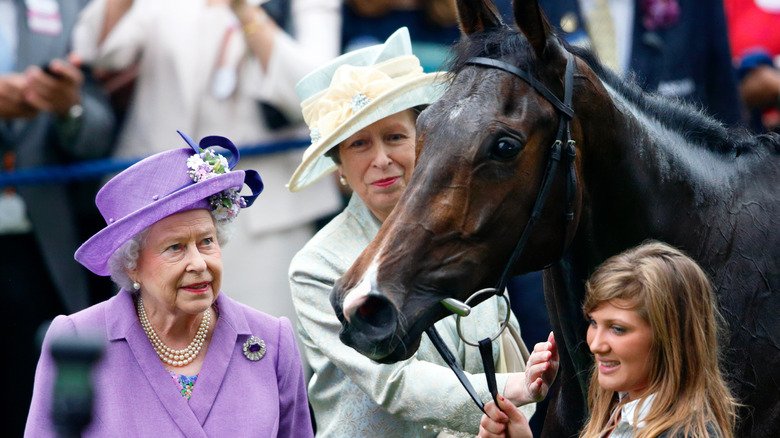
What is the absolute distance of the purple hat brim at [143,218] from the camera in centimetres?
321

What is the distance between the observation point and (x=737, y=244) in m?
3.12

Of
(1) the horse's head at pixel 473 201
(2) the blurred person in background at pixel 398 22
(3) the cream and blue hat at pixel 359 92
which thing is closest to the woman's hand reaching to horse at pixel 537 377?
(1) the horse's head at pixel 473 201

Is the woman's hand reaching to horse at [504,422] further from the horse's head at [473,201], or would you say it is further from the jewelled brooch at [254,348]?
the jewelled brooch at [254,348]

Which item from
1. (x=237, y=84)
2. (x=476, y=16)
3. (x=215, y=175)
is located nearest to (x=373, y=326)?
(x=215, y=175)

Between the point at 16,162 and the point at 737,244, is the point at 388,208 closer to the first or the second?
the point at 737,244

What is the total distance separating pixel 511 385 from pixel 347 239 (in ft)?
3.01

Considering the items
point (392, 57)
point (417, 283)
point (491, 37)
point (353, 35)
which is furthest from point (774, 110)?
point (417, 283)

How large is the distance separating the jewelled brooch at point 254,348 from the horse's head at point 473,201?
2.43 feet

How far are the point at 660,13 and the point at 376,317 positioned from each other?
14.0ft

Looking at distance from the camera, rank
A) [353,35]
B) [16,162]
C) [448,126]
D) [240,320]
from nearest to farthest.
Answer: [448,126] → [240,320] → [16,162] → [353,35]

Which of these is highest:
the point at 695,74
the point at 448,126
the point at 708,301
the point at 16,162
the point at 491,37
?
the point at 695,74

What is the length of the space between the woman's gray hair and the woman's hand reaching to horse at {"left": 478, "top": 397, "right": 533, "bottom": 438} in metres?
1.12

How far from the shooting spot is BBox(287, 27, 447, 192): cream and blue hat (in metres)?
3.72

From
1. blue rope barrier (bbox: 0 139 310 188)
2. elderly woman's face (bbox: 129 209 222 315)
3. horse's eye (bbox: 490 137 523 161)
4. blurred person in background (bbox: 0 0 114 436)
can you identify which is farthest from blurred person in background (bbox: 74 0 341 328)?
horse's eye (bbox: 490 137 523 161)
